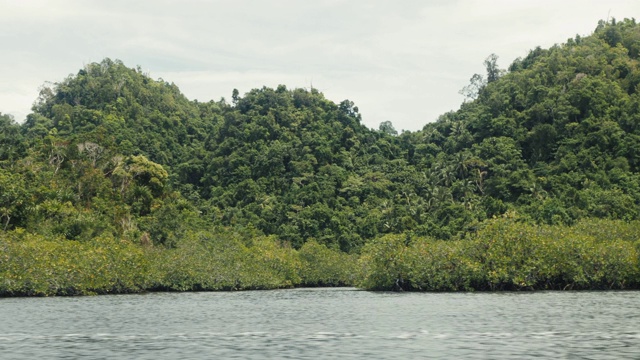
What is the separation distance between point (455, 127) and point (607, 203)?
192 feet

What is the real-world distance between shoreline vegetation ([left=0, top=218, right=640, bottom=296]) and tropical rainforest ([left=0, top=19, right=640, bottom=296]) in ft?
0.60

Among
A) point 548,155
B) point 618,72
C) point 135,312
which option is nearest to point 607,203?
point 548,155

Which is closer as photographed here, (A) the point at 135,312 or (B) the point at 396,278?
(A) the point at 135,312

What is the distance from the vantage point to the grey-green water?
24.0m

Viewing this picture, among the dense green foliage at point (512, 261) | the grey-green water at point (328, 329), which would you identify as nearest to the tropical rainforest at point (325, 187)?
the dense green foliage at point (512, 261)

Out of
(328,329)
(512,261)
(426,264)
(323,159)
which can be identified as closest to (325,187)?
(323,159)

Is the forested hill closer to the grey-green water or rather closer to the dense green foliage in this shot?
the dense green foliage

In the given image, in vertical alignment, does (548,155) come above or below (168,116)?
below

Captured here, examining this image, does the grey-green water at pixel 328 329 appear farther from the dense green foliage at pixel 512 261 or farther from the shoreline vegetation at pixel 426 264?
the dense green foliage at pixel 512 261

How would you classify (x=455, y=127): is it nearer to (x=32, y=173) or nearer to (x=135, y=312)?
(x=32, y=173)

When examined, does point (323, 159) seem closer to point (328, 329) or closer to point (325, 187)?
point (325, 187)

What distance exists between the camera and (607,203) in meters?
87.4

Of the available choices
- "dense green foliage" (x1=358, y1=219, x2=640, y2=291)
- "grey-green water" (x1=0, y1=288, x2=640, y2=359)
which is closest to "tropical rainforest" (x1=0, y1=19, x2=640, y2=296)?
"dense green foliage" (x1=358, y1=219, x2=640, y2=291)

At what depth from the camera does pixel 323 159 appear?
13762 cm
